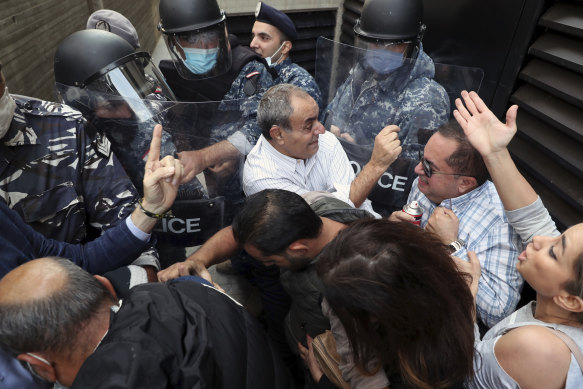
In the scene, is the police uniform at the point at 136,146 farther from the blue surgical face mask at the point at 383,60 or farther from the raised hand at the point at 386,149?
the blue surgical face mask at the point at 383,60

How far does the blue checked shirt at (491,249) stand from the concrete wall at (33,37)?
9.33ft

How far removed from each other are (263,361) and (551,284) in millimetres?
1075

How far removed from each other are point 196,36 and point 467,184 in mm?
2197

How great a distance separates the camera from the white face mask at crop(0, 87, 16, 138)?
4.70 ft

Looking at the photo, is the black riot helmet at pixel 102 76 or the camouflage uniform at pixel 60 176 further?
the black riot helmet at pixel 102 76

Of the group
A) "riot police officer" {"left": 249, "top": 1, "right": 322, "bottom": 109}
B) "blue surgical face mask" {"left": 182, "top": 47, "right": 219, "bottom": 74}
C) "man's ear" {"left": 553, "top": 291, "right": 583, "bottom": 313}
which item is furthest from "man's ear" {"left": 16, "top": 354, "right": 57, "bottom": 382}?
"riot police officer" {"left": 249, "top": 1, "right": 322, "bottom": 109}

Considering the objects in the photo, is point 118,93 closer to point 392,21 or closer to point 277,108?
point 277,108

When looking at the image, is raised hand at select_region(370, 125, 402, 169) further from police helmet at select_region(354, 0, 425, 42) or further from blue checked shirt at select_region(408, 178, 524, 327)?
police helmet at select_region(354, 0, 425, 42)

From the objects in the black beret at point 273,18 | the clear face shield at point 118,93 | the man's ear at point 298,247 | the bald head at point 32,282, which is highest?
the black beret at point 273,18

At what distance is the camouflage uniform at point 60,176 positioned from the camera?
1532mm

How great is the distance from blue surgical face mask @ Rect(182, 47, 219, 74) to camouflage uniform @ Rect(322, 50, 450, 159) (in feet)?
3.49

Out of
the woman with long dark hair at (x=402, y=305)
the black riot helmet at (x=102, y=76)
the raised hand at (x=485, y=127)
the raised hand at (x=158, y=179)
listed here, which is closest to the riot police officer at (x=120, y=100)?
the black riot helmet at (x=102, y=76)

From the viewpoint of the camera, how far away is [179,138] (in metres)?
Result: 1.83

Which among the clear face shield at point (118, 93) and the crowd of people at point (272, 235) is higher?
the clear face shield at point (118, 93)
